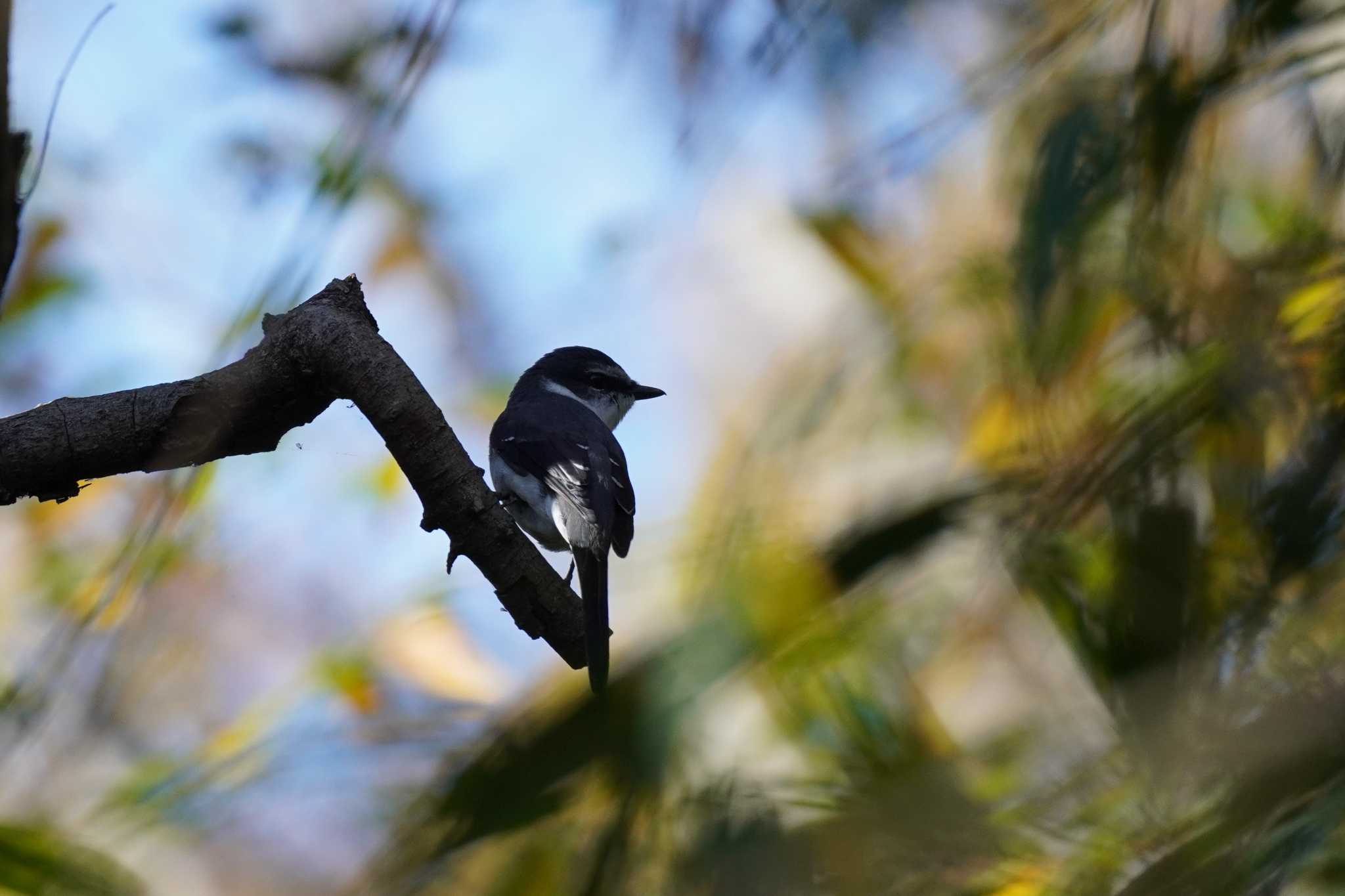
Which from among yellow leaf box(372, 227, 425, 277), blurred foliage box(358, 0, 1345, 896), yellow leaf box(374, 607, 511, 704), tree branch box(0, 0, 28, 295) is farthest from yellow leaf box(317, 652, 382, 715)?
yellow leaf box(372, 227, 425, 277)

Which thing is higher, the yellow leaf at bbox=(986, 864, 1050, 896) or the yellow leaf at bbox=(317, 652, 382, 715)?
the yellow leaf at bbox=(317, 652, 382, 715)

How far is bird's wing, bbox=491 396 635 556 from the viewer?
3.04 meters

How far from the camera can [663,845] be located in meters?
1.12

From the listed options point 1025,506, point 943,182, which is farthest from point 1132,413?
point 943,182

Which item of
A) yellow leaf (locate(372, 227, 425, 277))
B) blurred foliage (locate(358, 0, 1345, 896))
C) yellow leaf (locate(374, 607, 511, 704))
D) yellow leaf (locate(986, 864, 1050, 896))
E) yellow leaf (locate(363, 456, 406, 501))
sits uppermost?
yellow leaf (locate(372, 227, 425, 277))

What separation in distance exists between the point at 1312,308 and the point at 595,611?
47.4 inches

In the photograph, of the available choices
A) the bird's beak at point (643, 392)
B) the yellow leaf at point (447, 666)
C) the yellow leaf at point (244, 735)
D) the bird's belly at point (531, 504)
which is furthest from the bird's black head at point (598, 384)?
the yellow leaf at point (244, 735)

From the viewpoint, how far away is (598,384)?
4.25m

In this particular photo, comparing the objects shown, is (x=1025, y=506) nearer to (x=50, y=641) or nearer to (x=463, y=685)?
(x=50, y=641)

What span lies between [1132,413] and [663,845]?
740 millimetres

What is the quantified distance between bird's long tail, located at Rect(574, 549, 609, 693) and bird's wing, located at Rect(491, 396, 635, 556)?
150 millimetres

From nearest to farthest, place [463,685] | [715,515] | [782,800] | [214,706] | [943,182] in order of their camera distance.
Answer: [782,800] < [715,515] < [943,182] < [463,685] < [214,706]

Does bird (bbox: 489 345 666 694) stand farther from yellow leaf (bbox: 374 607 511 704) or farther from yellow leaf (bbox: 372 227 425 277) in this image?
yellow leaf (bbox: 372 227 425 277)

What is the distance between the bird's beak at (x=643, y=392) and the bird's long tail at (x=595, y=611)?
135cm
